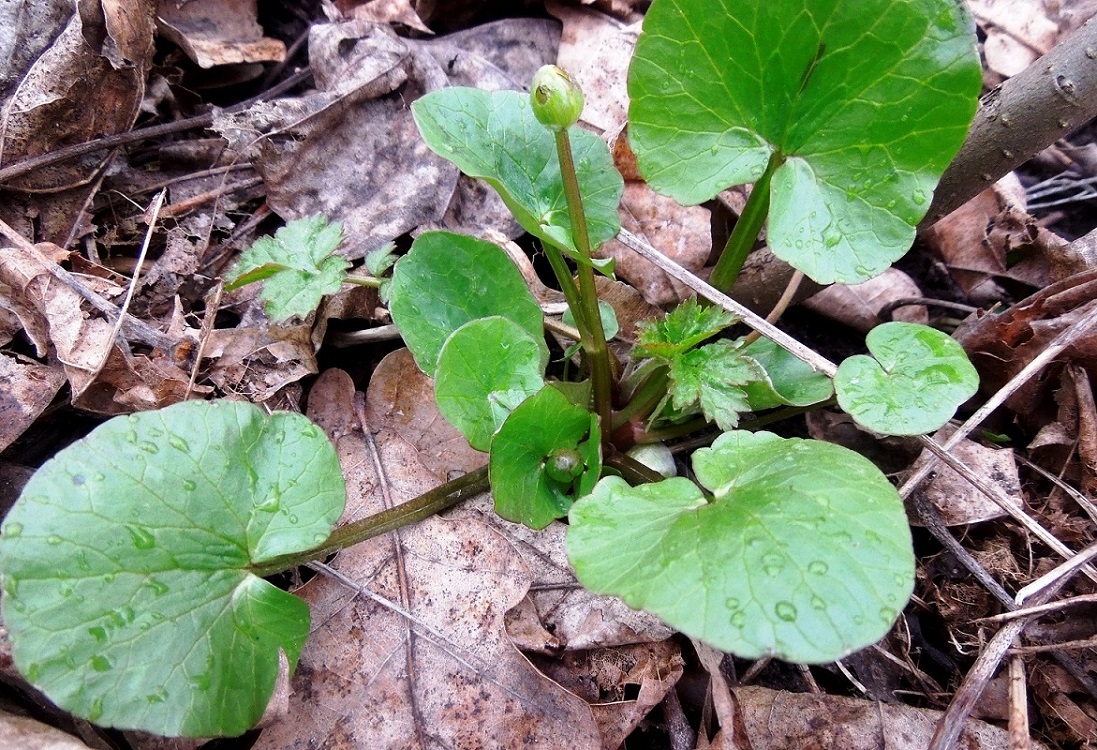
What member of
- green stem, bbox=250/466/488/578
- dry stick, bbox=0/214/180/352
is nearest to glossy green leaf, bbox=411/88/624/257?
green stem, bbox=250/466/488/578

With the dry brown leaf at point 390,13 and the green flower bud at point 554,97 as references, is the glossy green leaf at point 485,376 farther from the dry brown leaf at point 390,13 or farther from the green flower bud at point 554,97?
the dry brown leaf at point 390,13

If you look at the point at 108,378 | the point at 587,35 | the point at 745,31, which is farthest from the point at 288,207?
the point at 745,31

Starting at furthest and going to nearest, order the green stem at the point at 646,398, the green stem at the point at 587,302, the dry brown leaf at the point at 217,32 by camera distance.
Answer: the dry brown leaf at the point at 217,32
the green stem at the point at 646,398
the green stem at the point at 587,302

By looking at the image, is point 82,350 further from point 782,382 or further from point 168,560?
point 782,382

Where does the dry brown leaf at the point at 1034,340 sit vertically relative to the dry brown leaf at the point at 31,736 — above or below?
above

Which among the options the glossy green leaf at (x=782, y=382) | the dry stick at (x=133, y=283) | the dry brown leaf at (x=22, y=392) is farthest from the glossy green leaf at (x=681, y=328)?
the dry brown leaf at (x=22, y=392)

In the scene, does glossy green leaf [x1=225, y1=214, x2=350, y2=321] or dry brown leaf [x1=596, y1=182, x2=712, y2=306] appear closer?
glossy green leaf [x1=225, y1=214, x2=350, y2=321]

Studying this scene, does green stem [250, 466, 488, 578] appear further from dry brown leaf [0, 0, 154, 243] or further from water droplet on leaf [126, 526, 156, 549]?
dry brown leaf [0, 0, 154, 243]

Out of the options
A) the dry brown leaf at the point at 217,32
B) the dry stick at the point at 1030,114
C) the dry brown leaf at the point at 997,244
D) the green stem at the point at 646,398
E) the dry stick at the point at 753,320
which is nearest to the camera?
the dry stick at the point at 1030,114
